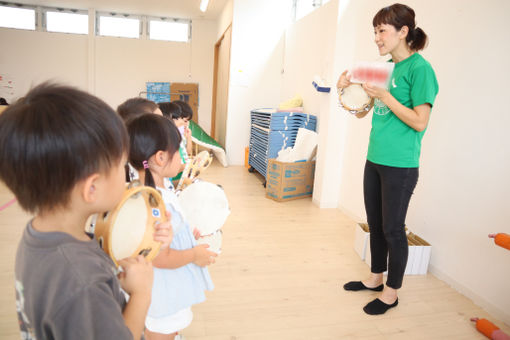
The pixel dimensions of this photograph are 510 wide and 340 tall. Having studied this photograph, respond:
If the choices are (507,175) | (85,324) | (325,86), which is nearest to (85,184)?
(85,324)

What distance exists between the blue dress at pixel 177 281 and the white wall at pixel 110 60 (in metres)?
7.64

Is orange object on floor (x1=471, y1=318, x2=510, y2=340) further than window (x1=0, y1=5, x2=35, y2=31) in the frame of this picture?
No

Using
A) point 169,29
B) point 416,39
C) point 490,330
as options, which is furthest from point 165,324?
point 169,29

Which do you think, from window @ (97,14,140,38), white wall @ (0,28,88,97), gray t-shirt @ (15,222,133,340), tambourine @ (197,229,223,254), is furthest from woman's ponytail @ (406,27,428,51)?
window @ (97,14,140,38)

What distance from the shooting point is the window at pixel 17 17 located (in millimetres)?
7480

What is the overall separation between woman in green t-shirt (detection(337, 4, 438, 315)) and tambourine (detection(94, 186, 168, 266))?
132 cm

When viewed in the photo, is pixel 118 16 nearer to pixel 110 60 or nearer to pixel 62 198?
pixel 110 60

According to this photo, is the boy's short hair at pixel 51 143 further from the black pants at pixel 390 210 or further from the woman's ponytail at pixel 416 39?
the woman's ponytail at pixel 416 39

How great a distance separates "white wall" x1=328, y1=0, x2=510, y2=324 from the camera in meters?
1.90

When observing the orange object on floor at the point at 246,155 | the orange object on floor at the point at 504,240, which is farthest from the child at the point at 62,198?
the orange object on floor at the point at 246,155

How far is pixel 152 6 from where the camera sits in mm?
7125

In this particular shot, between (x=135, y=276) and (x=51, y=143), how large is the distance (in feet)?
1.00

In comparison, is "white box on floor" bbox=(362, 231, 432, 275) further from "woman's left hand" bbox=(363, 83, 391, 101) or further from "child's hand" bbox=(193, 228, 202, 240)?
"child's hand" bbox=(193, 228, 202, 240)

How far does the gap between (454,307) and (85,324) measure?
6.91ft
